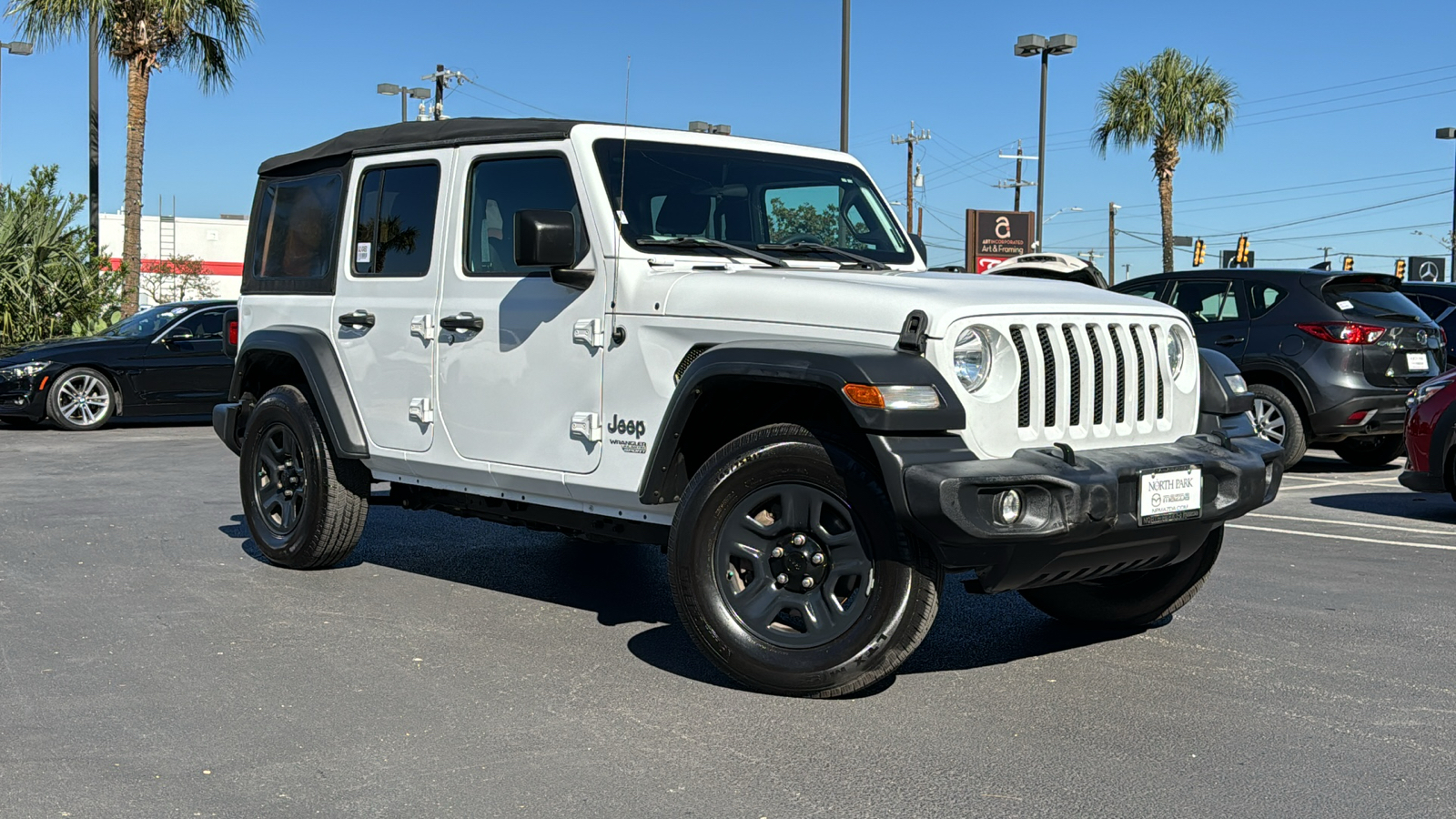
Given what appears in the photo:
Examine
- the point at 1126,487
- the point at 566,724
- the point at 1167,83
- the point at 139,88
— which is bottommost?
the point at 566,724

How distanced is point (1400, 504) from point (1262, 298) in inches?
98.5

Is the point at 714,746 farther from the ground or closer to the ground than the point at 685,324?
closer to the ground

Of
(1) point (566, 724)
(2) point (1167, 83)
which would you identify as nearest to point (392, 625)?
(1) point (566, 724)

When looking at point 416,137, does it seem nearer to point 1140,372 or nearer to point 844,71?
point 1140,372

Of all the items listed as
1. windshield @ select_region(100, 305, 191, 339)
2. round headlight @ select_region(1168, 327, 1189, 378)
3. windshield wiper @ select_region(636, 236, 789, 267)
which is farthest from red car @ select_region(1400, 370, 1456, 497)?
windshield @ select_region(100, 305, 191, 339)

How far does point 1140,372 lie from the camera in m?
5.29

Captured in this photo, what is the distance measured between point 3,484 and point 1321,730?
983 centimetres

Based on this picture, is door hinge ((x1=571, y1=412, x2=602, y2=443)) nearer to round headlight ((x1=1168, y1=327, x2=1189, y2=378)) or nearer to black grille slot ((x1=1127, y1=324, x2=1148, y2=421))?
black grille slot ((x1=1127, y1=324, x2=1148, y2=421))

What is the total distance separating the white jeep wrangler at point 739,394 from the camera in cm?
473

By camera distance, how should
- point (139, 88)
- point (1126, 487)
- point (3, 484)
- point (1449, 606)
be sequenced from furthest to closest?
point (139, 88)
point (3, 484)
point (1449, 606)
point (1126, 487)

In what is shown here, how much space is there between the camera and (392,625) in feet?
20.2

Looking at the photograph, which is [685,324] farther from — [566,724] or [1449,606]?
[1449,606]

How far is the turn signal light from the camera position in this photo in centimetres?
1191

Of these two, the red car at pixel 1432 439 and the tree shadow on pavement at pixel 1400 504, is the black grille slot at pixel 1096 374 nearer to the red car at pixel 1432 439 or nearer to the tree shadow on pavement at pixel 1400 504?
the red car at pixel 1432 439
